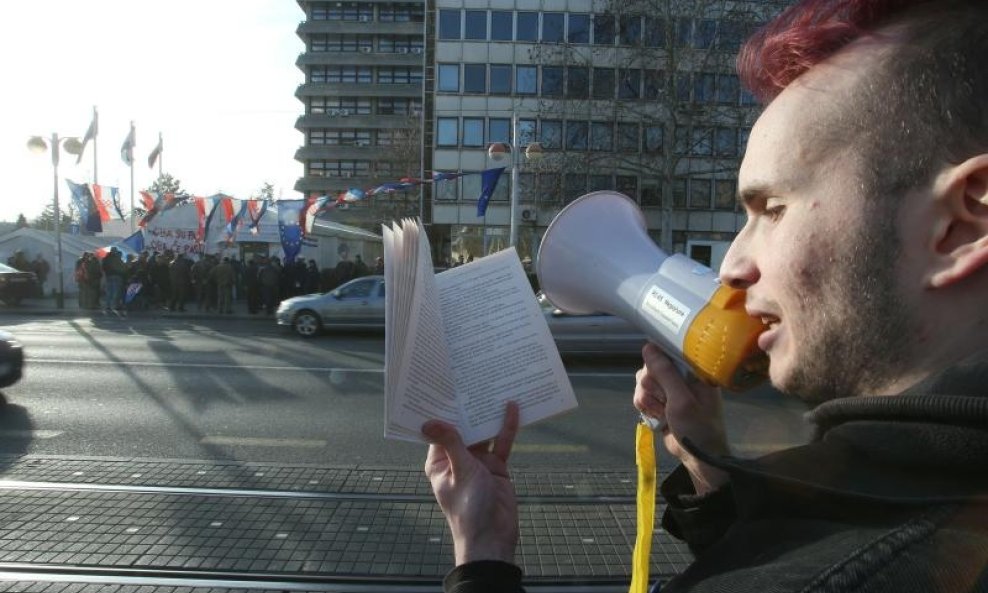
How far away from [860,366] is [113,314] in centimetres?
2163

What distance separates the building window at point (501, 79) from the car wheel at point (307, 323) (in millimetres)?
24913

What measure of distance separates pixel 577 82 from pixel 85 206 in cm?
2140

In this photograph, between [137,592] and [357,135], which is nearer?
[137,592]

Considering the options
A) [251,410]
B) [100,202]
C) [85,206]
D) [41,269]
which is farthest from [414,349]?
[41,269]

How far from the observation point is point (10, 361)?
823 centimetres

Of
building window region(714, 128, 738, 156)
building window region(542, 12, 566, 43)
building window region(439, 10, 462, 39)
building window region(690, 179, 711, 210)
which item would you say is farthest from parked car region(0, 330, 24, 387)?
building window region(690, 179, 711, 210)

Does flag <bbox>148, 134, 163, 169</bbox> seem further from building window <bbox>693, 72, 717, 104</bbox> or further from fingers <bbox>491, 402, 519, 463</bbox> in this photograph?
fingers <bbox>491, 402, 519, 463</bbox>

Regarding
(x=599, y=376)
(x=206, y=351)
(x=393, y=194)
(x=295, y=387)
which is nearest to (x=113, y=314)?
(x=206, y=351)

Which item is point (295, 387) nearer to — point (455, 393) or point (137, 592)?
point (137, 592)

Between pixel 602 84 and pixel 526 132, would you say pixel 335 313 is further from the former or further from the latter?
pixel 602 84

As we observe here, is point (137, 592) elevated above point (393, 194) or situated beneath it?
situated beneath

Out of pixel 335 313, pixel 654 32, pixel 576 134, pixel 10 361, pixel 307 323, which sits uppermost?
pixel 654 32

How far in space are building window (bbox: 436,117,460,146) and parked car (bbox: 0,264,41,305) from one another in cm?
2148

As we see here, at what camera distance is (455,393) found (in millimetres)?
1390
